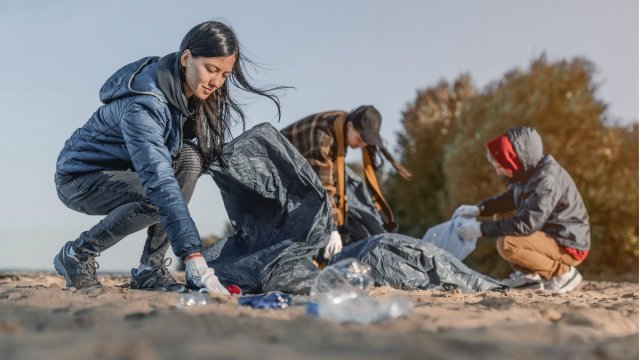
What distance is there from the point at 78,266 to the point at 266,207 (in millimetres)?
1128

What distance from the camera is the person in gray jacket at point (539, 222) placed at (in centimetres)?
489

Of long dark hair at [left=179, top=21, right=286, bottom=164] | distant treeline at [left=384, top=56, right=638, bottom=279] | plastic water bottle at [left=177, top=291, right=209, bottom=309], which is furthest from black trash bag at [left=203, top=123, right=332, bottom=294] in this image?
distant treeline at [left=384, top=56, right=638, bottom=279]

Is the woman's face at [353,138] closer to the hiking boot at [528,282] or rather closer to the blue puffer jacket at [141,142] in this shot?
the hiking boot at [528,282]

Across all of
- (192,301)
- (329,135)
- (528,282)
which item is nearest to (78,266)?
(192,301)

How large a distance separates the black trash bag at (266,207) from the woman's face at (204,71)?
2.18 feet

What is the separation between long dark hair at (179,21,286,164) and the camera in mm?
3166

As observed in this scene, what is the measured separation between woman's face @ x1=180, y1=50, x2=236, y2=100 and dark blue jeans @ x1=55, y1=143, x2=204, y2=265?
1.50ft

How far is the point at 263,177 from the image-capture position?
3.91 metres

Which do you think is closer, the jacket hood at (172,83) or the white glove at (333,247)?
the jacket hood at (172,83)

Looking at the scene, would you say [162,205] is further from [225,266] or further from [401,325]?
[401,325]

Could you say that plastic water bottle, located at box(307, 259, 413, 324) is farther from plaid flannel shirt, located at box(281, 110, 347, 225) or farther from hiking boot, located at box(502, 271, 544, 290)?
hiking boot, located at box(502, 271, 544, 290)

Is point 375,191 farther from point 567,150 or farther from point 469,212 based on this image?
point 567,150

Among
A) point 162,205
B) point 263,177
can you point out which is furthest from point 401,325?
point 263,177

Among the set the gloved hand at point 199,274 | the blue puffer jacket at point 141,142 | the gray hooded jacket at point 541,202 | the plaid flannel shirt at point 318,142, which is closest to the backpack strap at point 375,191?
the plaid flannel shirt at point 318,142
